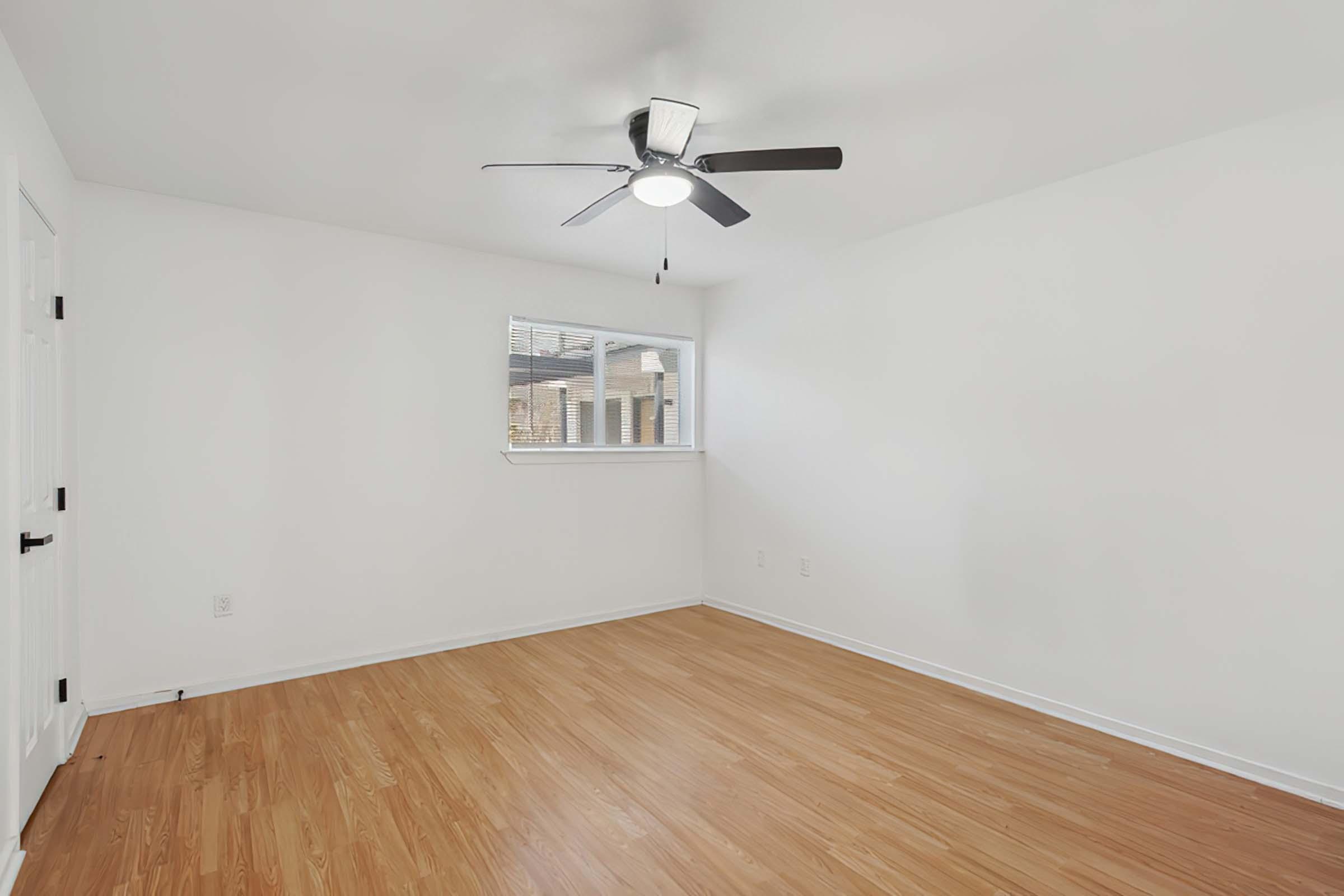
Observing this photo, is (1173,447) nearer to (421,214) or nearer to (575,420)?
(575,420)

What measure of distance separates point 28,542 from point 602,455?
3.05m

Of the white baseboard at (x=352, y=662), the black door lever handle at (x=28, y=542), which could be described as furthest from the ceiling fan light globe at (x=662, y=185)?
the white baseboard at (x=352, y=662)

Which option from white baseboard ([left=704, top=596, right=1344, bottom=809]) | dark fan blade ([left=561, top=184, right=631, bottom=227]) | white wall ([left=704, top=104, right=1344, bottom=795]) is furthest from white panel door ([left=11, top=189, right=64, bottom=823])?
white baseboard ([left=704, top=596, right=1344, bottom=809])

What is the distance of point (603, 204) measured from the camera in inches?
108

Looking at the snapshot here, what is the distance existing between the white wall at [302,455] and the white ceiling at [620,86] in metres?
0.47

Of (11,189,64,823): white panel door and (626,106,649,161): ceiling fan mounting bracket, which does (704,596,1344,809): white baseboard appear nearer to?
(626,106,649,161): ceiling fan mounting bracket

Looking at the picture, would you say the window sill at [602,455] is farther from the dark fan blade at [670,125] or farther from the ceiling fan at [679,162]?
the dark fan blade at [670,125]

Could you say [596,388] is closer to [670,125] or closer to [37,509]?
[670,125]

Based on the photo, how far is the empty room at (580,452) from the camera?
6.58ft

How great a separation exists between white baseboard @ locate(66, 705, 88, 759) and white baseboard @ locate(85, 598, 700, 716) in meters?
0.04

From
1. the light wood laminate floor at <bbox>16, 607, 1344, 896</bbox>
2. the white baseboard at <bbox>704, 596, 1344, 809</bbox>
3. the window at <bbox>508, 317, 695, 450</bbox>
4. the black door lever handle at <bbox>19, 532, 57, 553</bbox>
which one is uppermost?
the window at <bbox>508, 317, 695, 450</bbox>

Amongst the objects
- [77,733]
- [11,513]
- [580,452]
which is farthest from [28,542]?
[580,452]

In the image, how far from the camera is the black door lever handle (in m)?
2.08

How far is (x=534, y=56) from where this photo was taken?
2.09 metres
